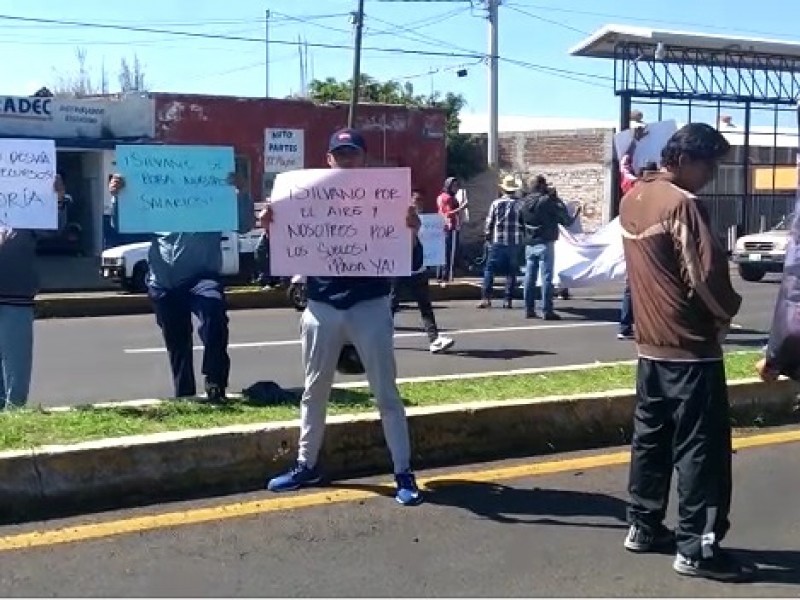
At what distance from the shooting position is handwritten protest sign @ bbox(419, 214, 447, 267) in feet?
64.7

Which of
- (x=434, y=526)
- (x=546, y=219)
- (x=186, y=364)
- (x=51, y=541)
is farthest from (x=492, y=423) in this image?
(x=546, y=219)

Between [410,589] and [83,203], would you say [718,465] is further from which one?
[83,203]

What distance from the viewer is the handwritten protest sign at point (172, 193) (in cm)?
726

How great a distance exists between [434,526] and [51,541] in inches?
66.6

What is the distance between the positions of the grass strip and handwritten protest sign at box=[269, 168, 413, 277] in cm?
95

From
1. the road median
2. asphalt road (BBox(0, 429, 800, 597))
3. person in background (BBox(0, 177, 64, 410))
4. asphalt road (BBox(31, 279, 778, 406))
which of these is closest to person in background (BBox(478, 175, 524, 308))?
asphalt road (BBox(31, 279, 778, 406))

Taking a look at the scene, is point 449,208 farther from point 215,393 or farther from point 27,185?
Answer: point 27,185

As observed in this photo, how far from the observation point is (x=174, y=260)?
7371mm

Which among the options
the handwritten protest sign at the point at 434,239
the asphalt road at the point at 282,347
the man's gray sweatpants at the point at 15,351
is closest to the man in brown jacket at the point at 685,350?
the man's gray sweatpants at the point at 15,351

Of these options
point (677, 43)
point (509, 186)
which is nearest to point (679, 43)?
point (677, 43)

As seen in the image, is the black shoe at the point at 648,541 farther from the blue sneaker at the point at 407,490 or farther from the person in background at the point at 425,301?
the person in background at the point at 425,301

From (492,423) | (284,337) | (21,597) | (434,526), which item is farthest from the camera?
(284,337)

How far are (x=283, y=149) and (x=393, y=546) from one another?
24604mm

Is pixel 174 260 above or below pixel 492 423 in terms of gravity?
above
